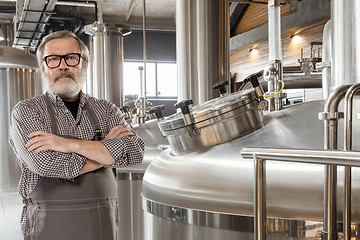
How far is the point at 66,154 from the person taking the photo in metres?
1.40

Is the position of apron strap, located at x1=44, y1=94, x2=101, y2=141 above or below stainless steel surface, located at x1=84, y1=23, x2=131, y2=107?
below

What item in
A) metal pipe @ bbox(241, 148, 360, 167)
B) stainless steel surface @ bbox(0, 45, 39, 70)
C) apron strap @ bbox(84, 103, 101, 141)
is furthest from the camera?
stainless steel surface @ bbox(0, 45, 39, 70)

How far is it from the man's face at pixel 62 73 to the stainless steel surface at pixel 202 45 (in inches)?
52.6

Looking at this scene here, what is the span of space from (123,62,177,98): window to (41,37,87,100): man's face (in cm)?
983

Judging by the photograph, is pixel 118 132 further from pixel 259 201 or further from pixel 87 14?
pixel 87 14

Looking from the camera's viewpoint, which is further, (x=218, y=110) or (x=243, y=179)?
(x=218, y=110)

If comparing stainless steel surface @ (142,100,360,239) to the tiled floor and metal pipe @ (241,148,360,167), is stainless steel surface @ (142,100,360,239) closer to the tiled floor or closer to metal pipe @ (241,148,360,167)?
metal pipe @ (241,148,360,167)

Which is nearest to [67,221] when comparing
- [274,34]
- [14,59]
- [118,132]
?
[118,132]

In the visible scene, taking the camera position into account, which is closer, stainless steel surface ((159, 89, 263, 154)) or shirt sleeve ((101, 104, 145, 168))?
shirt sleeve ((101, 104, 145, 168))

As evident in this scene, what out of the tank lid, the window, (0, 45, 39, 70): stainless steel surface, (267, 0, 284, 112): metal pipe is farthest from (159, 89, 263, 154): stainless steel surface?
the window

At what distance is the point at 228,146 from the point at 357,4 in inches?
28.3

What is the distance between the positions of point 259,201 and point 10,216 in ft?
14.0

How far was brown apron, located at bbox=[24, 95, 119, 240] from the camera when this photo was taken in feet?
4.60

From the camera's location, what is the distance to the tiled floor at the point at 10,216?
3.88 m
